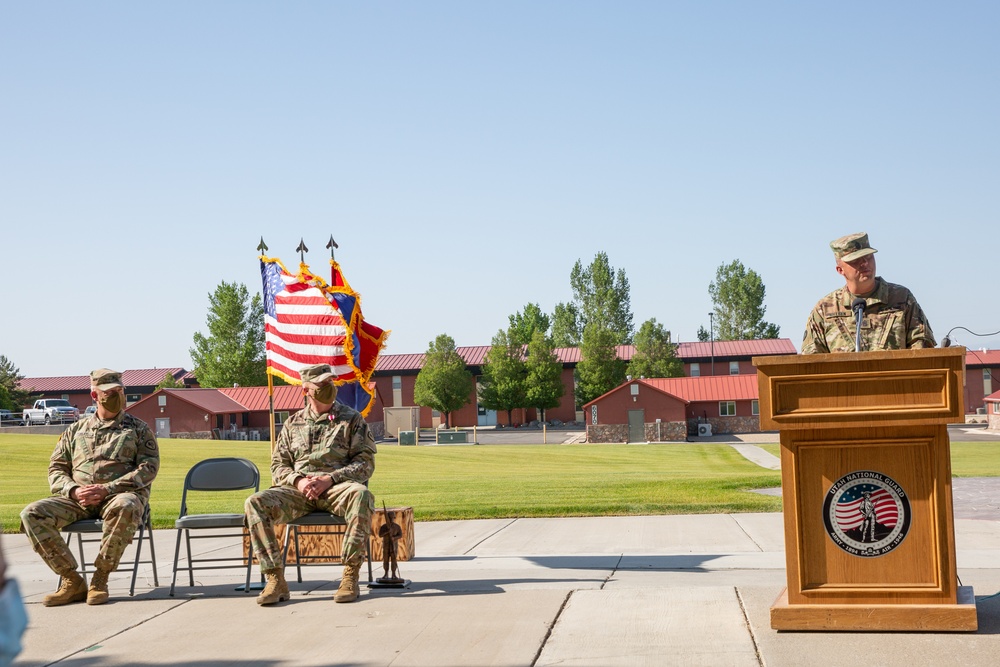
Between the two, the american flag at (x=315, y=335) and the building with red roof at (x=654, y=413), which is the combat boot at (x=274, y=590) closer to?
the american flag at (x=315, y=335)

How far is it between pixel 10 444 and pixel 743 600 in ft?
126

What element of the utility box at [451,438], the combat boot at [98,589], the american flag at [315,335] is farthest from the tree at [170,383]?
the combat boot at [98,589]

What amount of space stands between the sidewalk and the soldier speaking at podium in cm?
162

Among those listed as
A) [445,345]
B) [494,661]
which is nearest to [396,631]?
[494,661]

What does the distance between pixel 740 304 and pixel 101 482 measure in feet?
332

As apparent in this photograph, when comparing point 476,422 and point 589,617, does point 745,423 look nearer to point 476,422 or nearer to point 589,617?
point 476,422

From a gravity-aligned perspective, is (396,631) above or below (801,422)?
below

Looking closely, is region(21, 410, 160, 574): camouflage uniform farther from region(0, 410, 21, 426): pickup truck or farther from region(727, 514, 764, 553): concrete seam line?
region(0, 410, 21, 426): pickup truck

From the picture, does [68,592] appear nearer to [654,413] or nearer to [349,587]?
[349,587]

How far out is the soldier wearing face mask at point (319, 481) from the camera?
7547 mm

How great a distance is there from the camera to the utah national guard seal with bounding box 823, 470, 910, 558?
5359 mm

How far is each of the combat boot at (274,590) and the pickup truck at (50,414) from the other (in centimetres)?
6562

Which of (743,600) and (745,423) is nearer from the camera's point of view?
(743,600)

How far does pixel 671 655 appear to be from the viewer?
5336mm
